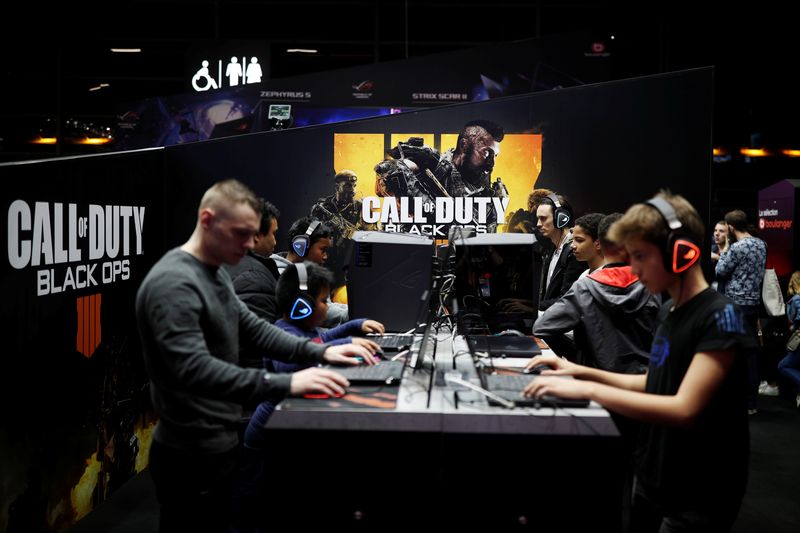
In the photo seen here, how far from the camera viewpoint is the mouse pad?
266cm

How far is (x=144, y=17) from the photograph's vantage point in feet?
31.1

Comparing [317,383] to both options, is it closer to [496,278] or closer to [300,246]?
[496,278]

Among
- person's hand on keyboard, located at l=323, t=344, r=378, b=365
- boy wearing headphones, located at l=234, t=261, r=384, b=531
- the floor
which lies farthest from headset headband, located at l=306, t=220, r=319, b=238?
the floor

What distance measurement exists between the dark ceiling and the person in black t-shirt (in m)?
7.73

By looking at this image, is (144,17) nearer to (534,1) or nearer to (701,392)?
(534,1)

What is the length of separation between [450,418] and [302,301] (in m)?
1.11

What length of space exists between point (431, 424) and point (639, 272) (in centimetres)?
70

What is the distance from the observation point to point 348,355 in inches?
94.1

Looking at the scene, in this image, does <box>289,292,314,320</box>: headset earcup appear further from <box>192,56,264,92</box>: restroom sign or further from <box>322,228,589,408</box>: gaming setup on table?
<box>192,56,264,92</box>: restroom sign

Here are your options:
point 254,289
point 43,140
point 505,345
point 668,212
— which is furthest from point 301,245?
point 43,140

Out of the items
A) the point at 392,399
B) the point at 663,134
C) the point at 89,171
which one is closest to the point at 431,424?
the point at 392,399

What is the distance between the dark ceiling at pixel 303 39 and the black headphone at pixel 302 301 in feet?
22.6

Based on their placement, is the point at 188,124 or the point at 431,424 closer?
the point at 431,424

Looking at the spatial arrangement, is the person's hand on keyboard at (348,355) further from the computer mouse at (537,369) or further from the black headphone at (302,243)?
the black headphone at (302,243)
